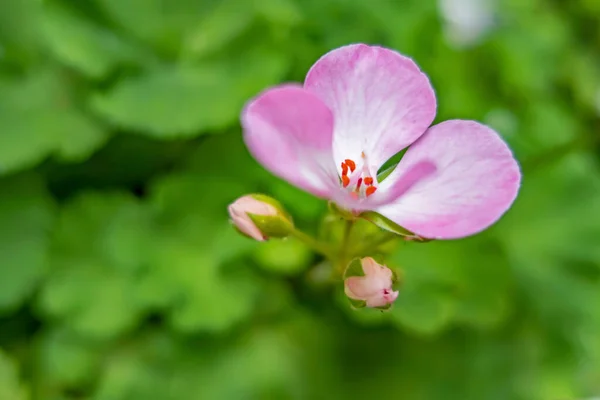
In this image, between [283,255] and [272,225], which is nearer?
[272,225]

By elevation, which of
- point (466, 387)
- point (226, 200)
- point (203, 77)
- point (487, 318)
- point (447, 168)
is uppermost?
point (447, 168)

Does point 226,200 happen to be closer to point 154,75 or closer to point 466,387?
point 154,75

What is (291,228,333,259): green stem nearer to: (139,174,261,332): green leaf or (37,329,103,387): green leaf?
(139,174,261,332): green leaf

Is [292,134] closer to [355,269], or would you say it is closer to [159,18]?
[355,269]

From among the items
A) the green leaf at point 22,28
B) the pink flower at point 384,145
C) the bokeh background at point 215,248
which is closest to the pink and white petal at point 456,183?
the pink flower at point 384,145

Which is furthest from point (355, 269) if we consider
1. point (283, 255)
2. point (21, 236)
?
point (21, 236)

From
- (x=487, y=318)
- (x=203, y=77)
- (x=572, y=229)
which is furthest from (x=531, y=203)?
(x=203, y=77)
